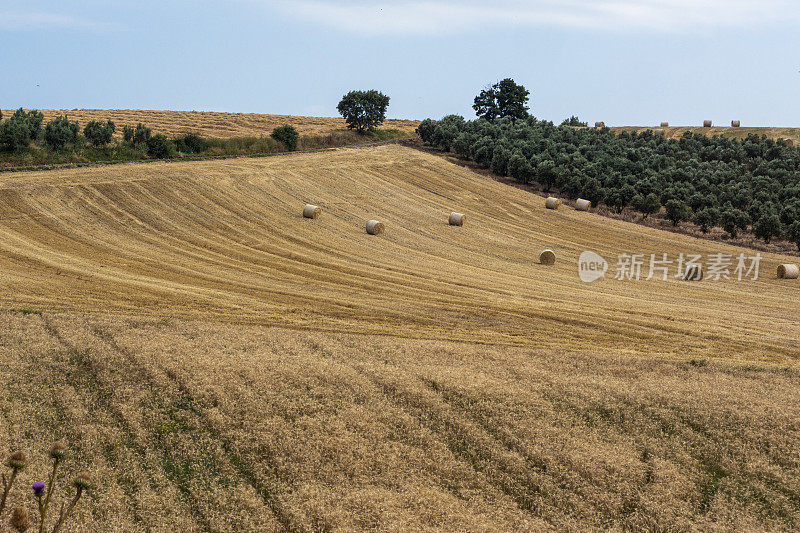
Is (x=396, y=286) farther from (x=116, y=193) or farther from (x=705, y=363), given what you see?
(x=116, y=193)

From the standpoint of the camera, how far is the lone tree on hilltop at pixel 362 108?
3120 inches

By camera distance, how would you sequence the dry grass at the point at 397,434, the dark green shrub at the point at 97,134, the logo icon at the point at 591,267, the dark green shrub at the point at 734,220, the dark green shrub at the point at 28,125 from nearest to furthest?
the dry grass at the point at 397,434 → the logo icon at the point at 591,267 → the dark green shrub at the point at 734,220 → the dark green shrub at the point at 28,125 → the dark green shrub at the point at 97,134

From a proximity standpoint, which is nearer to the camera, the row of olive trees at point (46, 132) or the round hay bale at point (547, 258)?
the round hay bale at point (547, 258)

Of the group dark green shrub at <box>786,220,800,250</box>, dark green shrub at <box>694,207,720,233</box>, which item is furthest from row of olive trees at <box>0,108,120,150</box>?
dark green shrub at <box>786,220,800,250</box>

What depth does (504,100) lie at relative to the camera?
96.1m

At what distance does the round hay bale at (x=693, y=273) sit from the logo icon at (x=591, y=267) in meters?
4.34

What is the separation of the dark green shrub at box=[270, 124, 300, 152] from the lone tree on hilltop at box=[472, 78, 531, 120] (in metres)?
39.7

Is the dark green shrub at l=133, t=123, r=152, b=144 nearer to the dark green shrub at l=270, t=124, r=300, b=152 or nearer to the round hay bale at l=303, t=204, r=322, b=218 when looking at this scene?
the dark green shrub at l=270, t=124, r=300, b=152

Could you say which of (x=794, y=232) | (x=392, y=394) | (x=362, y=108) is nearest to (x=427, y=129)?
(x=362, y=108)

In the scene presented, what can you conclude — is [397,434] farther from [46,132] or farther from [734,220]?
[46,132]

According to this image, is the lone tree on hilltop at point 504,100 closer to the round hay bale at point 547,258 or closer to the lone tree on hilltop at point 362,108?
the lone tree on hilltop at point 362,108

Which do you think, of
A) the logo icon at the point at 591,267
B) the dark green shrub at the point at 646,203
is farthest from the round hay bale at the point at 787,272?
the dark green shrub at the point at 646,203

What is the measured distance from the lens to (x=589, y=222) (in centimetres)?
5022

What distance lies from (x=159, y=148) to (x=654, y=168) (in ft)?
160
